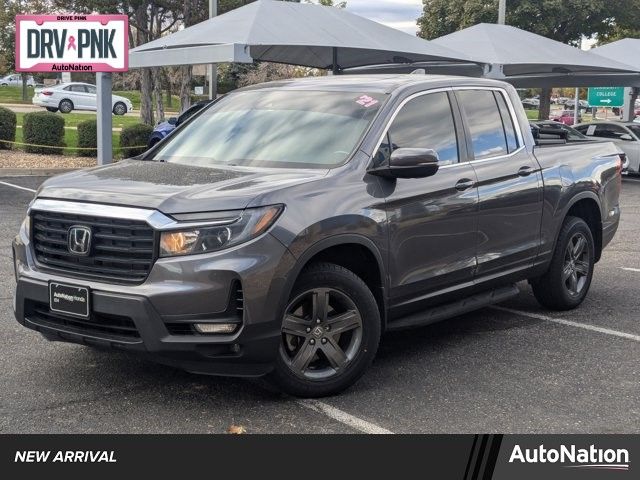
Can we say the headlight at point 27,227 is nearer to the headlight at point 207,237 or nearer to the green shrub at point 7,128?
the headlight at point 207,237

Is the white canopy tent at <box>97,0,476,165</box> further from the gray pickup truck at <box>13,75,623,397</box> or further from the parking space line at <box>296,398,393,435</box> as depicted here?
the parking space line at <box>296,398,393,435</box>

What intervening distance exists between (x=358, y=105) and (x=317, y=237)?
1240 millimetres

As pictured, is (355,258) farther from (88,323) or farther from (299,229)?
(88,323)

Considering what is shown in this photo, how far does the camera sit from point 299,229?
4.49m

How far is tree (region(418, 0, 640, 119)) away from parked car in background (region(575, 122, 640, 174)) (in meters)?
9.35

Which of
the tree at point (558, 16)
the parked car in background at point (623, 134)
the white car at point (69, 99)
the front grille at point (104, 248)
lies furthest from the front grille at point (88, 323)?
the white car at point (69, 99)

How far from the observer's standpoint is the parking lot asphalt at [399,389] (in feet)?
14.6

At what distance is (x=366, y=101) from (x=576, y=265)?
2.78 metres

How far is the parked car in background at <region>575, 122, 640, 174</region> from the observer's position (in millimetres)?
20828

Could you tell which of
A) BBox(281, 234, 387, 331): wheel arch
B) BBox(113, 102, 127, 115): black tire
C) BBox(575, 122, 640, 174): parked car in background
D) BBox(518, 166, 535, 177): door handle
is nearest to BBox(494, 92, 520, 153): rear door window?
BBox(518, 166, 535, 177): door handle

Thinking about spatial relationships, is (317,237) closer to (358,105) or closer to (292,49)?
(358,105)

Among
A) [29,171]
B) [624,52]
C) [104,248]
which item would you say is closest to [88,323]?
[104,248]

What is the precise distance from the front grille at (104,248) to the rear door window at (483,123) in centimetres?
262

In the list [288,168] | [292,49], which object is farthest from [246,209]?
[292,49]
